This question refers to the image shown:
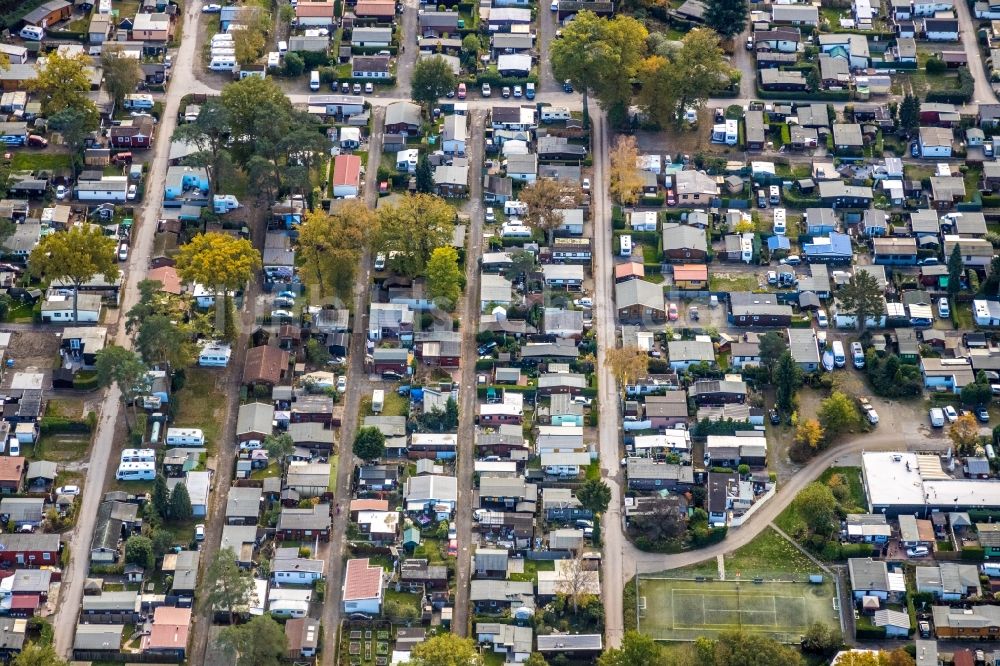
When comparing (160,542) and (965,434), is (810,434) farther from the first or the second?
(160,542)

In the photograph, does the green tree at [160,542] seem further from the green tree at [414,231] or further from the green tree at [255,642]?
the green tree at [414,231]

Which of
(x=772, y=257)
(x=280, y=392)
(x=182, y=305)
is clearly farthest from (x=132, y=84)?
(x=772, y=257)

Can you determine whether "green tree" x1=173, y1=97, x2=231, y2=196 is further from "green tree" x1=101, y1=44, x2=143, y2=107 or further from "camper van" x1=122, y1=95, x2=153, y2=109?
"green tree" x1=101, y1=44, x2=143, y2=107

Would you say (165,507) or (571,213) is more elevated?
(571,213)

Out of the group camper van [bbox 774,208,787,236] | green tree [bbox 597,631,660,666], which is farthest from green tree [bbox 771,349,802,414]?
green tree [bbox 597,631,660,666]

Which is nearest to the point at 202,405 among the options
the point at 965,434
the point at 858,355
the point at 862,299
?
the point at 858,355

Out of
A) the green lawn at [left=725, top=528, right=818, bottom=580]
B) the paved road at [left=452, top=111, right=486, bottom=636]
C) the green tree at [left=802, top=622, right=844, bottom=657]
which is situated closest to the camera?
the green tree at [left=802, top=622, right=844, bottom=657]

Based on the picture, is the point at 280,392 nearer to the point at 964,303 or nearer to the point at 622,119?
the point at 622,119
